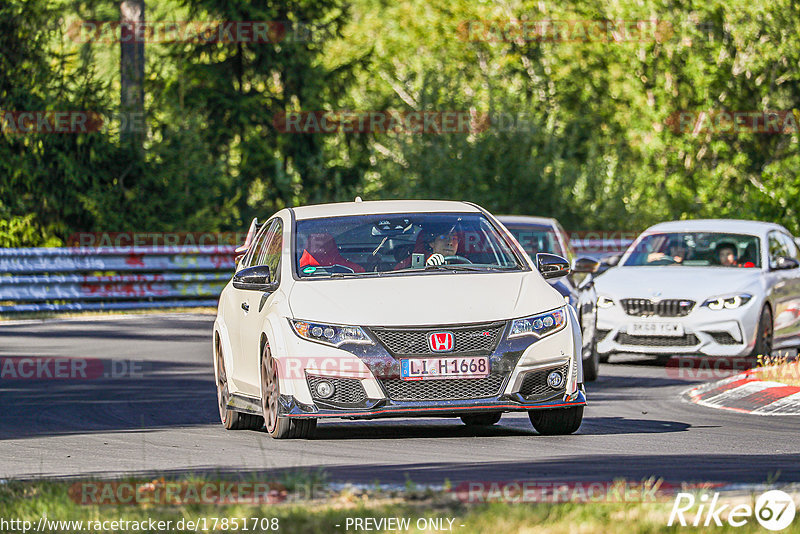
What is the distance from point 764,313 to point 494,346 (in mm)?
8205

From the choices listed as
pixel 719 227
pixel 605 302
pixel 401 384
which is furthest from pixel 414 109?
pixel 401 384

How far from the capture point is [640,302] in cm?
1836

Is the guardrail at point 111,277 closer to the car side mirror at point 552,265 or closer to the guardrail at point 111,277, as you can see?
the guardrail at point 111,277

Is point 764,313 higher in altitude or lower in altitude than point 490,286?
lower

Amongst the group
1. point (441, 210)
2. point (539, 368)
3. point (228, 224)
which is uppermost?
point (441, 210)

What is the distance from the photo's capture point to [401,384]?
1066cm

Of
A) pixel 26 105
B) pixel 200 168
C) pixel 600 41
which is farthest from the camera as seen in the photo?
pixel 600 41

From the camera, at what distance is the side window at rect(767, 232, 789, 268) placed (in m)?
19.5

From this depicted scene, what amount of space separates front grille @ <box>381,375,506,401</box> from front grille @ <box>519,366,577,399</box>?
0.18 meters

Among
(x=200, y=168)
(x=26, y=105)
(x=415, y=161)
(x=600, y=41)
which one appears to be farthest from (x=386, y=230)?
(x=600, y=41)

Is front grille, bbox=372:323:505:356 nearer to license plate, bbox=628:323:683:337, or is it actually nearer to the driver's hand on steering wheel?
the driver's hand on steering wheel

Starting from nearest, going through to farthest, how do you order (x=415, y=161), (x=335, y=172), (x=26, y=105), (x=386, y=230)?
(x=386, y=230)
(x=26, y=105)
(x=415, y=161)
(x=335, y=172)

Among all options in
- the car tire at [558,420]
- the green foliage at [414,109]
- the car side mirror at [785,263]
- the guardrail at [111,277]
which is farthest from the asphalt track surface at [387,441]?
the green foliage at [414,109]

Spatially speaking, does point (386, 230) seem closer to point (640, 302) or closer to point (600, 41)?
point (640, 302)
